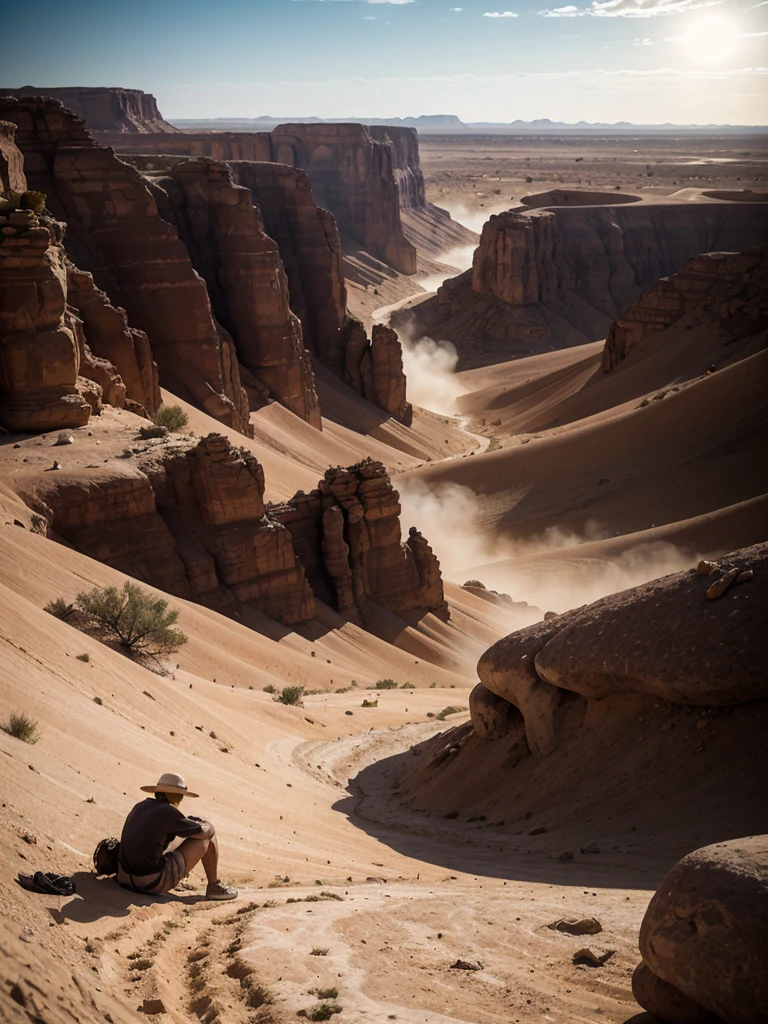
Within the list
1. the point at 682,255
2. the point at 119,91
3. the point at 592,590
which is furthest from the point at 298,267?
the point at 119,91

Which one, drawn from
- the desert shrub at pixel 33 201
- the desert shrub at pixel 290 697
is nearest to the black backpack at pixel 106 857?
the desert shrub at pixel 290 697

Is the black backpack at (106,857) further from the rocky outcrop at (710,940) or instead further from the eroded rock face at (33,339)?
the eroded rock face at (33,339)

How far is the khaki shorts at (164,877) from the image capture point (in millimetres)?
7738

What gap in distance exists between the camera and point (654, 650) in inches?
442

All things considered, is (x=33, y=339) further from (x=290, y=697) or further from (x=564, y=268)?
(x=564, y=268)

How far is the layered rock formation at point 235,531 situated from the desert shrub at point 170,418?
5.91 meters

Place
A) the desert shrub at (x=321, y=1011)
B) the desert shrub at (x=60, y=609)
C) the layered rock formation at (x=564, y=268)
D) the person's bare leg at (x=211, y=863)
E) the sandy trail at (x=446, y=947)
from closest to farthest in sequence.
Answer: the desert shrub at (x=321, y=1011), the sandy trail at (x=446, y=947), the person's bare leg at (x=211, y=863), the desert shrub at (x=60, y=609), the layered rock formation at (x=564, y=268)

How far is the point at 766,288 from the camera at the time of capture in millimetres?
51000

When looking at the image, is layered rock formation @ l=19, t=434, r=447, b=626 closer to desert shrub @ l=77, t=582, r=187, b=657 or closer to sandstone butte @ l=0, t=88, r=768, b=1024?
sandstone butte @ l=0, t=88, r=768, b=1024

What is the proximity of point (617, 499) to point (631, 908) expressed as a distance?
33.1 metres

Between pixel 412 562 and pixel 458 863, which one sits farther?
pixel 412 562

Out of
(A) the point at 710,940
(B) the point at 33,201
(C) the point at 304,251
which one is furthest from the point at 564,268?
(A) the point at 710,940

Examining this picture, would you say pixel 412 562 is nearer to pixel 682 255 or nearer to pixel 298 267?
pixel 298 267

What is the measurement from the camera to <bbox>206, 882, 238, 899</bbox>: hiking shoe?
8.20 m
